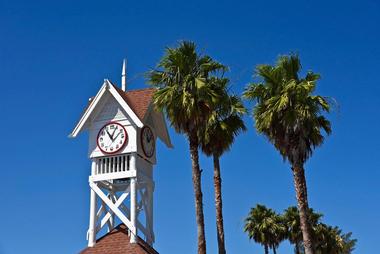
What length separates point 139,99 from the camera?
104ft

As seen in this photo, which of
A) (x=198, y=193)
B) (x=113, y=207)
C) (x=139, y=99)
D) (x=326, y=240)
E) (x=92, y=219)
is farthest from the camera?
(x=326, y=240)

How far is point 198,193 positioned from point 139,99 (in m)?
8.46

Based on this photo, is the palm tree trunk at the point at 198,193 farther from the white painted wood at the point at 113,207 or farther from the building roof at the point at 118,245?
the white painted wood at the point at 113,207

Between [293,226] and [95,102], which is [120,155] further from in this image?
[293,226]

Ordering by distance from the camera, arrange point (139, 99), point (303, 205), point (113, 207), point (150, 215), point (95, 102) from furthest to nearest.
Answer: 1. point (139, 99)
2. point (95, 102)
3. point (150, 215)
4. point (113, 207)
5. point (303, 205)

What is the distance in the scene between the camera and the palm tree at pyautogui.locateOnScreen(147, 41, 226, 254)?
25953 millimetres

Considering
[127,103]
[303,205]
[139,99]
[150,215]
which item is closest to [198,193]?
[303,205]

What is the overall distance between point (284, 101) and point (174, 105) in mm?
4730

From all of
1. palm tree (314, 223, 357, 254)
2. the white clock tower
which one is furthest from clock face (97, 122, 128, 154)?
palm tree (314, 223, 357, 254)

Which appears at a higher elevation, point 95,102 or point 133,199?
point 95,102

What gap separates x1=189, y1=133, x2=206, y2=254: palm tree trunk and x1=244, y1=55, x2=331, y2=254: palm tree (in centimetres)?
350

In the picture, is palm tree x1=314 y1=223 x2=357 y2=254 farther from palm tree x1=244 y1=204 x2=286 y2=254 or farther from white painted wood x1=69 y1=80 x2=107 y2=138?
white painted wood x1=69 y1=80 x2=107 y2=138

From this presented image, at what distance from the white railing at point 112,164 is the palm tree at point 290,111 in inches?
270

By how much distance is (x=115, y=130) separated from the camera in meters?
30.7
